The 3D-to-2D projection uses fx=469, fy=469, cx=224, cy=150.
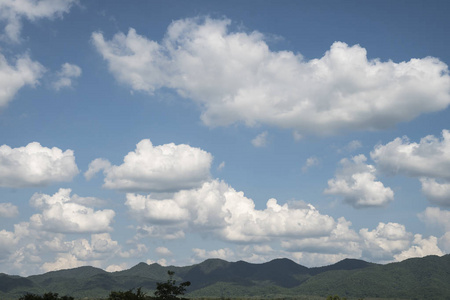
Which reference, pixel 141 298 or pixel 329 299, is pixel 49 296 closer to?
pixel 141 298

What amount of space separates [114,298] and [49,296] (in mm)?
13200

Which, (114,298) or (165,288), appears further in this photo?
(165,288)

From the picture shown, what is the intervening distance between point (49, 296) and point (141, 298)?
18916mm

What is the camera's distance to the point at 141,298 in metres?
92.7

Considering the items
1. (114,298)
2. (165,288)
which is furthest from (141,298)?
(165,288)

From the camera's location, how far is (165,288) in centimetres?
10619

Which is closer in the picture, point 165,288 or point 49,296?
point 49,296

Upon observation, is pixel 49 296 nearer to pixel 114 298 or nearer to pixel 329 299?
pixel 114 298

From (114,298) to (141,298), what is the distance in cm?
581

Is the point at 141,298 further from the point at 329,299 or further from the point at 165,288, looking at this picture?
the point at 329,299

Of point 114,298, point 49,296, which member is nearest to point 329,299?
point 114,298

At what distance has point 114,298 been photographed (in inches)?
3701

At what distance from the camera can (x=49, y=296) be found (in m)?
94.4

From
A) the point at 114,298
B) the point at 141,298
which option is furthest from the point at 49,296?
the point at 141,298
